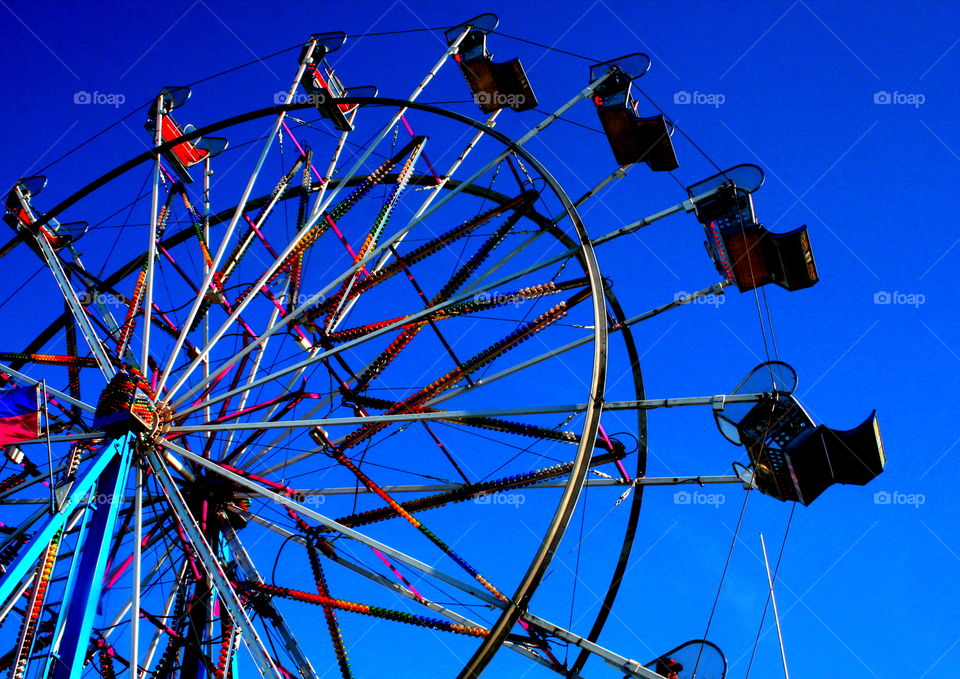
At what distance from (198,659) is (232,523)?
173 cm

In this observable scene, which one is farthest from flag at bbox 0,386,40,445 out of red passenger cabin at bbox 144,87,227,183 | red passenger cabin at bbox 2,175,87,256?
red passenger cabin at bbox 144,87,227,183

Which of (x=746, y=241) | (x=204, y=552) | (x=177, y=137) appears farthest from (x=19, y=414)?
(x=746, y=241)

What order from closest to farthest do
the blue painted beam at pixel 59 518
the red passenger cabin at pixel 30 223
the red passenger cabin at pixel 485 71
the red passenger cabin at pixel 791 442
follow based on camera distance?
the blue painted beam at pixel 59 518 → the red passenger cabin at pixel 791 442 → the red passenger cabin at pixel 30 223 → the red passenger cabin at pixel 485 71

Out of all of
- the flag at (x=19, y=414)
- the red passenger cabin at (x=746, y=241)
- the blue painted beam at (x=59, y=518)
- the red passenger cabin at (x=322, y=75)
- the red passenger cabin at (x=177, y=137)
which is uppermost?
the red passenger cabin at (x=322, y=75)

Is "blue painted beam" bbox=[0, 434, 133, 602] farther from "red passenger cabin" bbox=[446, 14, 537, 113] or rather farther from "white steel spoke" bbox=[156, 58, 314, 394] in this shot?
"red passenger cabin" bbox=[446, 14, 537, 113]

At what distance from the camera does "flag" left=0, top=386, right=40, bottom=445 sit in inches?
400

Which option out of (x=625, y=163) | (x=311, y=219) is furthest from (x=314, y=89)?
(x=625, y=163)

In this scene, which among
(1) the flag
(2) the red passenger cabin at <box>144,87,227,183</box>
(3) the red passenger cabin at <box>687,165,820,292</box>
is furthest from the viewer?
(2) the red passenger cabin at <box>144,87,227,183</box>

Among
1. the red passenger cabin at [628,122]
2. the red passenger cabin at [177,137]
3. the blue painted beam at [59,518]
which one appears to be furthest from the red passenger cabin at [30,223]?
the red passenger cabin at [628,122]

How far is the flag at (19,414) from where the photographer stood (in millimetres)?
10164

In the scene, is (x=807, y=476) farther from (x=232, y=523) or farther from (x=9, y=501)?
(x=9, y=501)

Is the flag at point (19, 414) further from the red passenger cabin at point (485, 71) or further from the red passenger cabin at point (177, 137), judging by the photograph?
the red passenger cabin at point (485, 71)

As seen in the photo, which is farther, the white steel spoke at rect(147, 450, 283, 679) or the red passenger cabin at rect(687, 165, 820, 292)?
the red passenger cabin at rect(687, 165, 820, 292)

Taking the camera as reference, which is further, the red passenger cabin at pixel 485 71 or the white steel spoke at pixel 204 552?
the red passenger cabin at pixel 485 71
